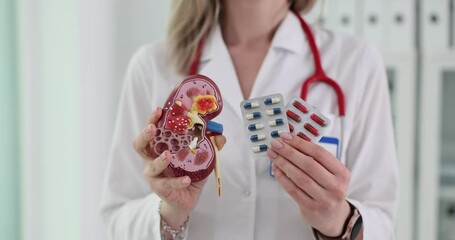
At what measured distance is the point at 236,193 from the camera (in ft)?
3.34

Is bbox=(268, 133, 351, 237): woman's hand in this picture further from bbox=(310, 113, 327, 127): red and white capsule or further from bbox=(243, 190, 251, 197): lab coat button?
bbox=(243, 190, 251, 197): lab coat button

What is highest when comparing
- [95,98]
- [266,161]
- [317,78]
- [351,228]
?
[95,98]

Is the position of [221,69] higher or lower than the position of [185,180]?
higher

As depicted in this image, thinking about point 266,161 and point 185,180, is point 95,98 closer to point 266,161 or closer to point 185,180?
point 266,161

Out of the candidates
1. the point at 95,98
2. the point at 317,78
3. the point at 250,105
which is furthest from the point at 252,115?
the point at 95,98

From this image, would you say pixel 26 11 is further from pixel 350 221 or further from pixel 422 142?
pixel 422 142

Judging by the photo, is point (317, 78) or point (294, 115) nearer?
point (294, 115)

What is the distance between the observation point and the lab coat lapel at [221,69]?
105cm

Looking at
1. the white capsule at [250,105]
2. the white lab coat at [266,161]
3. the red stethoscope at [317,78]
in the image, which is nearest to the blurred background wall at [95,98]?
the white lab coat at [266,161]

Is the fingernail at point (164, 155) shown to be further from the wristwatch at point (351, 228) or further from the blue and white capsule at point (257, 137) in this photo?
the wristwatch at point (351, 228)

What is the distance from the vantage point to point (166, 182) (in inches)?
33.3

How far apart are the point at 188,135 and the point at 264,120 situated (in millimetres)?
117

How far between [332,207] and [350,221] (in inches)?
3.4

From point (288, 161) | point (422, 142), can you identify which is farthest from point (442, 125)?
point (288, 161)
